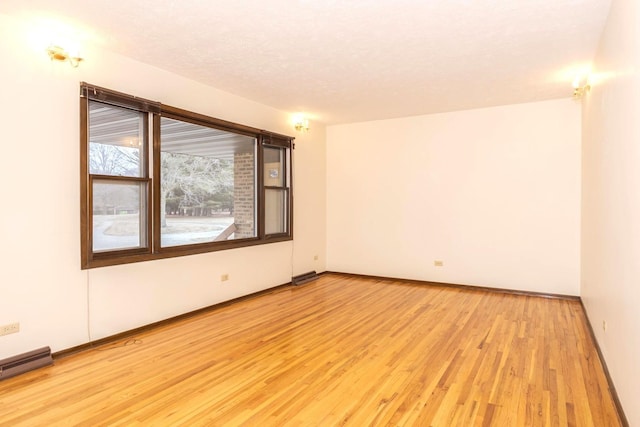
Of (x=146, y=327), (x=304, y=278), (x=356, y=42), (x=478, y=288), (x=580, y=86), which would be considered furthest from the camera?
(x=304, y=278)

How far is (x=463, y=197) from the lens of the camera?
599 centimetres

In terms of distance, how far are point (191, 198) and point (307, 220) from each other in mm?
2491

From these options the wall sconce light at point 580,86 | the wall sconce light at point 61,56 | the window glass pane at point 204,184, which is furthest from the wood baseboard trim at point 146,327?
the wall sconce light at point 580,86

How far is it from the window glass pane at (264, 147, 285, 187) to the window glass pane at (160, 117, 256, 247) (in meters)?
0.31

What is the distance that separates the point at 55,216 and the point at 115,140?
2.98ft

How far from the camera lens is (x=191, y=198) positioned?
182 inches

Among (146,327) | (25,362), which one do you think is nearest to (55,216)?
(25,362)

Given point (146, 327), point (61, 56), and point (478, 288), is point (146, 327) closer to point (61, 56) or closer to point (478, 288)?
point (61, 56)

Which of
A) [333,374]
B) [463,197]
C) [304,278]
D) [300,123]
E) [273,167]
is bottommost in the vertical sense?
[333,374]

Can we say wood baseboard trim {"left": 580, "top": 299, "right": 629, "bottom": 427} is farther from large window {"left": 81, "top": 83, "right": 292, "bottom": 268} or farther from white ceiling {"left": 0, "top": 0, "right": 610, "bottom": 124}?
large window {"left": 81, "top": 83, "right": 292, "bottom": 268}

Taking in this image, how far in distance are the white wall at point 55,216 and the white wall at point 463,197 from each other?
3389 millimetres

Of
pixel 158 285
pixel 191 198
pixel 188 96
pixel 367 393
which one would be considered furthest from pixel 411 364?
pixel 188 96

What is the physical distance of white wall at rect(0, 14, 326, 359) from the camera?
301 cm

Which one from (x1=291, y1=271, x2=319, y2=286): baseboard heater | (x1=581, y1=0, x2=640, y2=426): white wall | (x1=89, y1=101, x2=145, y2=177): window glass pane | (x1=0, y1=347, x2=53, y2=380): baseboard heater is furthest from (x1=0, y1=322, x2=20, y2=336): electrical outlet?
(x1=581, y1=0, x2=640, y2=426): white wall
